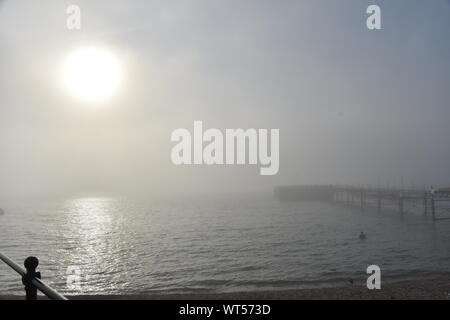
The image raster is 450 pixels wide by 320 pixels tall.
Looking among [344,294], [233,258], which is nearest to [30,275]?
[344,294]

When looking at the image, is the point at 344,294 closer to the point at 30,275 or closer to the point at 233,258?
the point at 30,275

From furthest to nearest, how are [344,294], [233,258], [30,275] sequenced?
[233,258] → [344,294] → [30,275]

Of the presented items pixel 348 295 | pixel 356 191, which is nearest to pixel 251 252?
pixel 348 295

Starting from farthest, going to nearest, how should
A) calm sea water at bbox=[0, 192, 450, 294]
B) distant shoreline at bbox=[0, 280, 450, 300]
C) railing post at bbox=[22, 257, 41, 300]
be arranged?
calm sea water at bbox=[0, 192, 450, 294] < distant shoreline at bbox=[0, 280, 450, 300] < railing post at bbox=[22, 257, 41, 300]

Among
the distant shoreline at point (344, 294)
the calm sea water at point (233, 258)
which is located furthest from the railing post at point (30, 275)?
the calm sea water at point (233, 258)

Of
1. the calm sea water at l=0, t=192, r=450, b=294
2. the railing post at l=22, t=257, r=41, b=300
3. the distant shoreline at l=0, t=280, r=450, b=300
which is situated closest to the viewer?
the railing post at l=22, t=257, r=41, b=300

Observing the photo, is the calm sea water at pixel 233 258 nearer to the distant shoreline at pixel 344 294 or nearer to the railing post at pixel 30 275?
the distant shoreline at pixel 344 294

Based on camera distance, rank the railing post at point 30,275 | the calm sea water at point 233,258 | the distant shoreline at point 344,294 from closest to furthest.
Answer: the railing post at point 30,275 < the distant shoreline at point 344,294 < the calm sea water at point 233,258

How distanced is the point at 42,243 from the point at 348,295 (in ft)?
151

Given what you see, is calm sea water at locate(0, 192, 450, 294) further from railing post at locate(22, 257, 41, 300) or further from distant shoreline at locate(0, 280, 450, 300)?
railing post at locate(22, 257, 41, 300)

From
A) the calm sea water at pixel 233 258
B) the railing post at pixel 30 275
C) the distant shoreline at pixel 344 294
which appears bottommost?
the calm sea water at pixel 233 258

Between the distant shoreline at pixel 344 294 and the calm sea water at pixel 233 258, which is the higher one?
the distant shoreline at pixel 344 294

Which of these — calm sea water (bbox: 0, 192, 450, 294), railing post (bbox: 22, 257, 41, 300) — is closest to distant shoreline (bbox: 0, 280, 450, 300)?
calm sea water (bbox: 0, 192, 450, 294)
